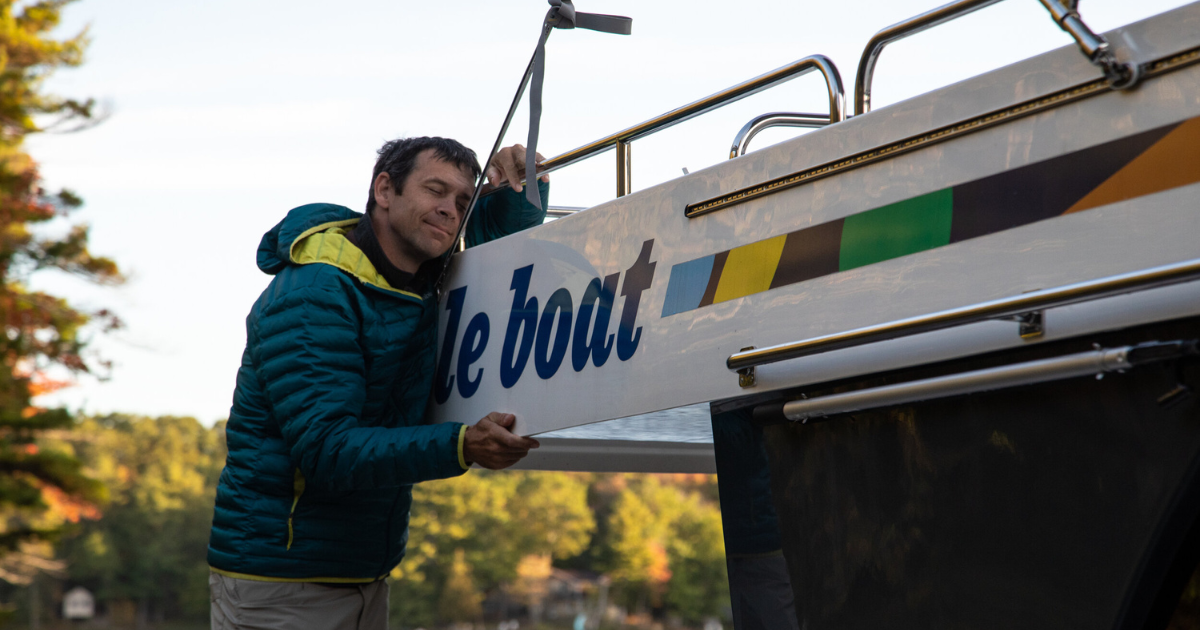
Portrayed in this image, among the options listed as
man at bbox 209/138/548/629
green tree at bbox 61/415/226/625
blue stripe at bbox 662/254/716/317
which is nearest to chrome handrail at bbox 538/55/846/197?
man at bbox 209/138/548/629

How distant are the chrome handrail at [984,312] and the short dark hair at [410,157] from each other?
1337mm

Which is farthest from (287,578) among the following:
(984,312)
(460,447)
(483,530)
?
(483,530)

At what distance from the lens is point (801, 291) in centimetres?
216

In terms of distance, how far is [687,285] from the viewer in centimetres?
240

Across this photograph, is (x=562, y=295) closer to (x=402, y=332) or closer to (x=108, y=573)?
(x=402, y=332)

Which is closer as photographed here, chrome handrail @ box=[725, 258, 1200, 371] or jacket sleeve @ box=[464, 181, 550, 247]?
chrome handrail @ box=[725, 258, 1200, 371]

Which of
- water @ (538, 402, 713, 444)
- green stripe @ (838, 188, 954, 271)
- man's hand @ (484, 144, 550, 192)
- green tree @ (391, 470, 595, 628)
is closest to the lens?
green stripe @ (838, 188, 954, 271)

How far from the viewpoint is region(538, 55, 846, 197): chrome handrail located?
7.52ft

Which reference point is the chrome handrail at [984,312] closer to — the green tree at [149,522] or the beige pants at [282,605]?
the beige pants at [282,605]

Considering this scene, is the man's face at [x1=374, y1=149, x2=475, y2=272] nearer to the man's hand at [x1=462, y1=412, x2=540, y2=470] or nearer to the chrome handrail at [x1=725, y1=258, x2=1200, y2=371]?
the man's hand at [x1=462, y1=412, x2=540, y2=470]

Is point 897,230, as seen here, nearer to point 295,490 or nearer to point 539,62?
point 539,62

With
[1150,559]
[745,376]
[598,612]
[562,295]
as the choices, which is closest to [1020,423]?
[1150,559]

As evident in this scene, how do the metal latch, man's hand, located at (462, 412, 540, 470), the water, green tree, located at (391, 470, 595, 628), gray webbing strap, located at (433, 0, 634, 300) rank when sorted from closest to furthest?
the metal latch
the water
man's hand, located at (462, 412, 540, 470)
gray webbing strap, located at (433, 0, 634, 300)
green tree, located at (391, 470, 595, 628)

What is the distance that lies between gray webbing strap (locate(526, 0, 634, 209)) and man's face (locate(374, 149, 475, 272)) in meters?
0.27
